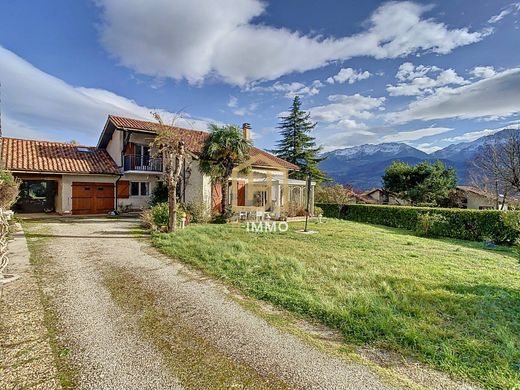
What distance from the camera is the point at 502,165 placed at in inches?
1140

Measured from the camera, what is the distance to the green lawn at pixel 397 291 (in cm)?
383

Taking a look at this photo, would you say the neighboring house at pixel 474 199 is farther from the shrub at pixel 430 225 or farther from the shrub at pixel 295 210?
the shrub at pixel 295 210

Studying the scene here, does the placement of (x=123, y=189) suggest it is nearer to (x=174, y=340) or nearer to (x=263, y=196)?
(x=263, y=196)

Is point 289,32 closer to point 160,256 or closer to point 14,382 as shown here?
point 160,256

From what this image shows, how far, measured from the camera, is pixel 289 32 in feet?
46.9

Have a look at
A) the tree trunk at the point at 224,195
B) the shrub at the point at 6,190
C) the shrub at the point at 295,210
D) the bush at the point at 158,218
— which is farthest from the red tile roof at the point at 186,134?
the shrub at the point at 6,190

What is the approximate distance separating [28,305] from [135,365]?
10.6 feet

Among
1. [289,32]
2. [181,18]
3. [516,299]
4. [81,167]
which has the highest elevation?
[289,32]

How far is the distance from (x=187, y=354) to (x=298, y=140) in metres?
39.3

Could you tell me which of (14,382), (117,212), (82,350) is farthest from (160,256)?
(117,212)

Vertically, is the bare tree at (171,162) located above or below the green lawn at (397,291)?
above

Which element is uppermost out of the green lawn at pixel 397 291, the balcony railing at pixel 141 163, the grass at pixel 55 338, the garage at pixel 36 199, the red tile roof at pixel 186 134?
the red tile roof at pixel 186 134

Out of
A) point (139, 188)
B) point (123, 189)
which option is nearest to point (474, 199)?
point (139, 188)

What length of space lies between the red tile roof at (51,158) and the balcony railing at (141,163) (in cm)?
117
